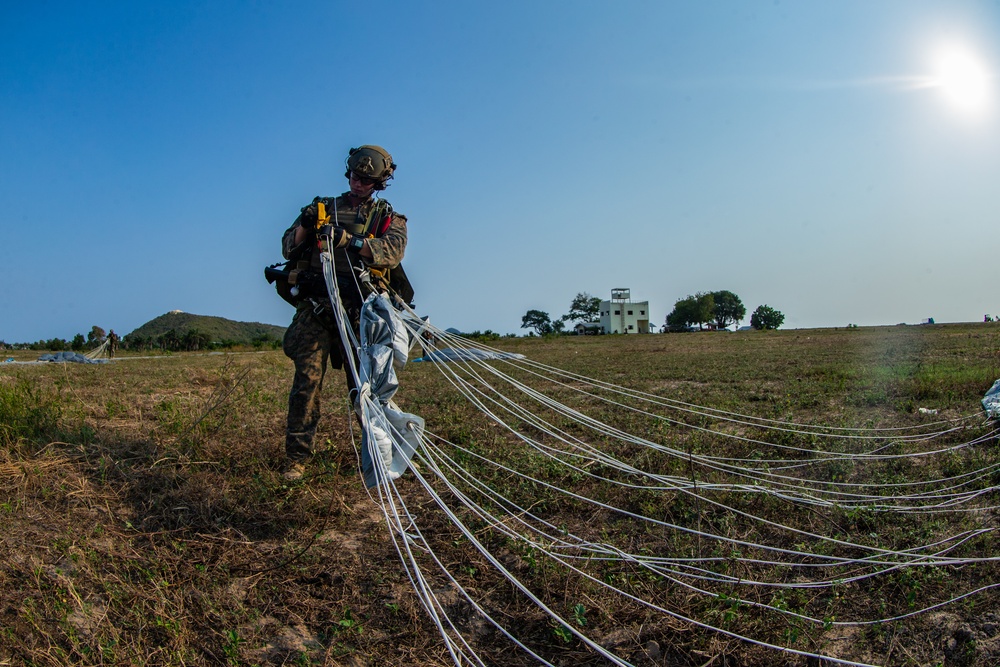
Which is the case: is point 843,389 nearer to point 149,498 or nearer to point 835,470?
point 835,470

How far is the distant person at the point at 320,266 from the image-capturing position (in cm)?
354

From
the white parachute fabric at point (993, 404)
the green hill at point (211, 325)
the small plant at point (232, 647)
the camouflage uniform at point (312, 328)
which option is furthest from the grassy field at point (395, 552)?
the green hill at point (211, 325)

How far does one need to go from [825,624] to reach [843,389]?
4.28 m

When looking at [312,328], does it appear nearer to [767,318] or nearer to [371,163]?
[371,163]

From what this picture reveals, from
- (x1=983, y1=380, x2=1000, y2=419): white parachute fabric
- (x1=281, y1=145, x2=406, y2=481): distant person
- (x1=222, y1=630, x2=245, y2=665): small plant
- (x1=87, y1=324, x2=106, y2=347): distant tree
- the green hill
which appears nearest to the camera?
(x1=222, y1=630, x2=245, y2=665): small plant

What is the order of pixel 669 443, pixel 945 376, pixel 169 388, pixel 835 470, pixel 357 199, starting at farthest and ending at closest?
pixel 169 388 < pixel 945 376 < pixel 669 443 < pixel 357 199 < pixel 835 470

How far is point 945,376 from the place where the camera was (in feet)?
19.2

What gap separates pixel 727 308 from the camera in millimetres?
88000

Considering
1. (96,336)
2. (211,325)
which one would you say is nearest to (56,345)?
(96,336)

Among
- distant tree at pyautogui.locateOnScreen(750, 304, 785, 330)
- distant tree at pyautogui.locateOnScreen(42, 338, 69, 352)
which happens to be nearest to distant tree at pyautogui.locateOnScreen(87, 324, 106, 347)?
distant tree at pyautogui.locateOnScreen(42, 338, 69, 352)

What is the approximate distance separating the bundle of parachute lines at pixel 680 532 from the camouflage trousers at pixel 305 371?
0.58 m

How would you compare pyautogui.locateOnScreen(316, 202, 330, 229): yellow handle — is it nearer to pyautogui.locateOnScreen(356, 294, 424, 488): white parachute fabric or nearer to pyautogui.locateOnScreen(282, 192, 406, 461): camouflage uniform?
pyautogui.locateOnScreen(282, 192, 406, 461): camouflage uniform

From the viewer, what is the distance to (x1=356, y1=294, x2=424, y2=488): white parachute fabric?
241 centimetres

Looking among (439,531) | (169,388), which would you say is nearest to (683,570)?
(439,531)
